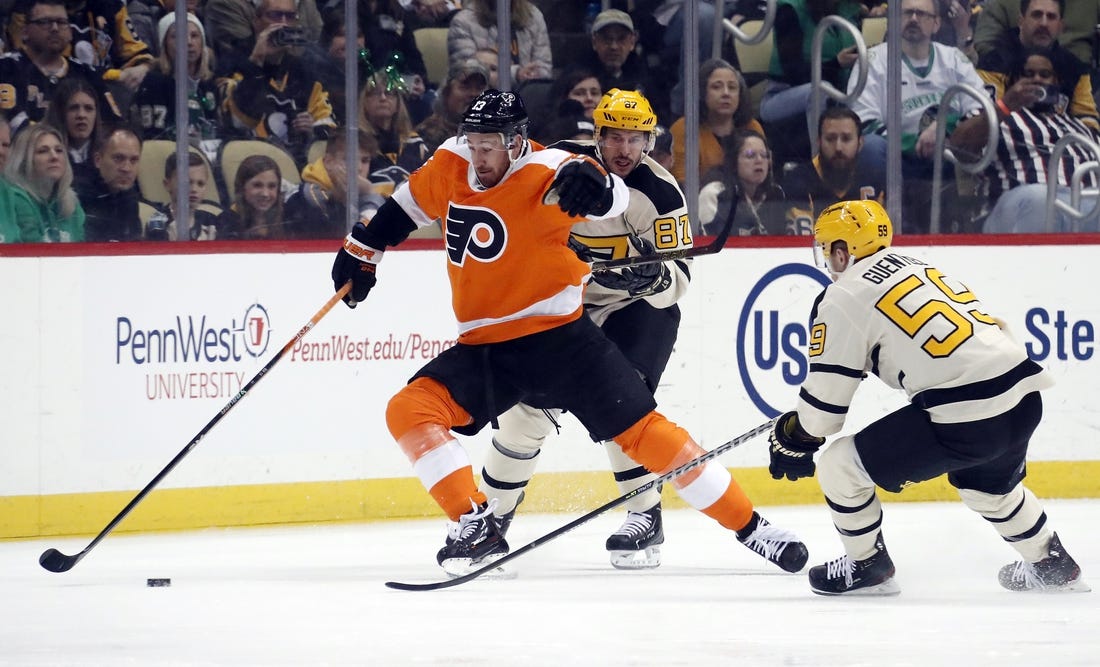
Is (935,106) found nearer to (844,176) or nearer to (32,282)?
(844,176)

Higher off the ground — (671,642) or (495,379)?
(495,379)

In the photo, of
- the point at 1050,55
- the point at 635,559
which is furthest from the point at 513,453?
the point at 1050,55

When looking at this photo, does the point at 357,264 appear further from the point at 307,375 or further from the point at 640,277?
the point at 307,375

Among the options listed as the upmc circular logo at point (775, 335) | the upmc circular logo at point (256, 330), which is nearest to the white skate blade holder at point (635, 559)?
the upmc circular logo at point (775, 335)

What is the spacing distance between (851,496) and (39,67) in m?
3.12

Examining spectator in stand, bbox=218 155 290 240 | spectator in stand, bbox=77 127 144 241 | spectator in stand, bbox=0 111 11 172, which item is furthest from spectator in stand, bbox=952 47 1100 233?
spectator in stand, bbox=0 111 11 172

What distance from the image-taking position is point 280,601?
3.77 metres

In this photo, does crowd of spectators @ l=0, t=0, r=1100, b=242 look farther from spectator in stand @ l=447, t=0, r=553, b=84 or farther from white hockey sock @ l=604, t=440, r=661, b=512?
white hockey sock @ l=604, t=440, r=661, b=512

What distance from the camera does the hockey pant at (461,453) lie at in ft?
12.3

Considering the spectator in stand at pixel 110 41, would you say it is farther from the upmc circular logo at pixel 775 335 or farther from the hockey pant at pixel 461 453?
the upmc circular logo at pixel 775 335

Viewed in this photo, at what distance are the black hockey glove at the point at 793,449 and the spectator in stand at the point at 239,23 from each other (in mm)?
2697

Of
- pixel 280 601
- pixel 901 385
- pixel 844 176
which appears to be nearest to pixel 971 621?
pixel 901 385

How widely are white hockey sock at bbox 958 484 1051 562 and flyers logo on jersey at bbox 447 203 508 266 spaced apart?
4.22ft

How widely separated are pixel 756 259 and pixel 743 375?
42 cm
